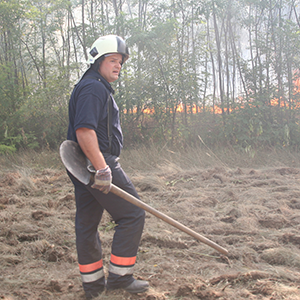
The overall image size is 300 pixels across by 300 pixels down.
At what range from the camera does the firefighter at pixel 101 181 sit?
1.97 m

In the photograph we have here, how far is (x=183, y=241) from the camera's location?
3.20 metres

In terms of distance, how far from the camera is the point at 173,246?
316 cm

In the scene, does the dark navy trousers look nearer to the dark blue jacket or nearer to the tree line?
the dark blue jacket

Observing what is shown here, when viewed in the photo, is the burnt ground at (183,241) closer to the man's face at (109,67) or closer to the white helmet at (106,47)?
the man's face at (109,67)

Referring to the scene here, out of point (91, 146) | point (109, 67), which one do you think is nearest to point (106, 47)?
point (109, 67)

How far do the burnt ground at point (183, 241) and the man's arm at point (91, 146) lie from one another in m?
0.90

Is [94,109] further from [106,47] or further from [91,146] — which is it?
[106,47]

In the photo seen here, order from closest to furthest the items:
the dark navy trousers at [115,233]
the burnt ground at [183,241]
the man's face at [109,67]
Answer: the dark navy trousers at [115,233] → the man's face at [109,67] → the burnt ground at [183,241]

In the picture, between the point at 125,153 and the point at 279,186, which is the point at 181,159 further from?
the point at 279,186

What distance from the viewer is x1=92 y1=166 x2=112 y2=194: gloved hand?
1938 millimetres

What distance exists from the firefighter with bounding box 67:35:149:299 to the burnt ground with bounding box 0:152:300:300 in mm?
161

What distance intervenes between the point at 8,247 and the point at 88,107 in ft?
6.23

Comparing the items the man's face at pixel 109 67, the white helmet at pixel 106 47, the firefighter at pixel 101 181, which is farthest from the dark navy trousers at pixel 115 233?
the white helmet at pixel 106 47

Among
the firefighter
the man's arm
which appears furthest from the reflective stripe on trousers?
Result: the man's arm
